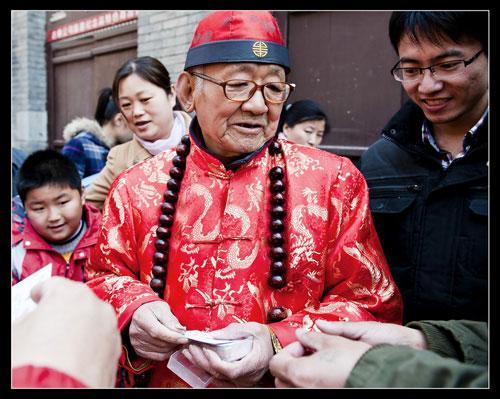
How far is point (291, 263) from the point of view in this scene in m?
1.68

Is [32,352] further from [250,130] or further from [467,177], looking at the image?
[467,177]

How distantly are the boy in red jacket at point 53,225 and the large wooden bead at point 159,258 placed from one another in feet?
3.33

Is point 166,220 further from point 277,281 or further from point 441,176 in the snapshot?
point 441,176

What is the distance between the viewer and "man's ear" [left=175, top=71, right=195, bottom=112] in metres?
1.84

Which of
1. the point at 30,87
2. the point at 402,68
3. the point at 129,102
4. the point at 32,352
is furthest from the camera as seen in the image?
the point at 30,87

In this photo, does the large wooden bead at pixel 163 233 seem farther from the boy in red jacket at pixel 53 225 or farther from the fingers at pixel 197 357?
the boy in red jacket at pixel 53 225

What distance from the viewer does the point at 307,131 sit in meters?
3.96

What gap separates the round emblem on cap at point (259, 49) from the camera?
5.47 feet

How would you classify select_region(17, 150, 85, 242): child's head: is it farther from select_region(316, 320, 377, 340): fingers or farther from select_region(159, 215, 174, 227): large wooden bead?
select_region(316, 320, 377, 340): fingers

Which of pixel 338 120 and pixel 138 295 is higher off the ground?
pixel 338 120

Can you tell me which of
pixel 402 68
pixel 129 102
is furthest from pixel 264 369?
pixel 129 102

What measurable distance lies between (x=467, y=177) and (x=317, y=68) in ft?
9.84

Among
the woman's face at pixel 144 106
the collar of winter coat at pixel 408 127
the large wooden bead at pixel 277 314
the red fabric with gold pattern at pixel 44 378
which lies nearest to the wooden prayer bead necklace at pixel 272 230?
the large wooden bead at pixel 277 314

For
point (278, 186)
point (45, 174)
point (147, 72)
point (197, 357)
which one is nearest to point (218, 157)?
point (278, 186)
